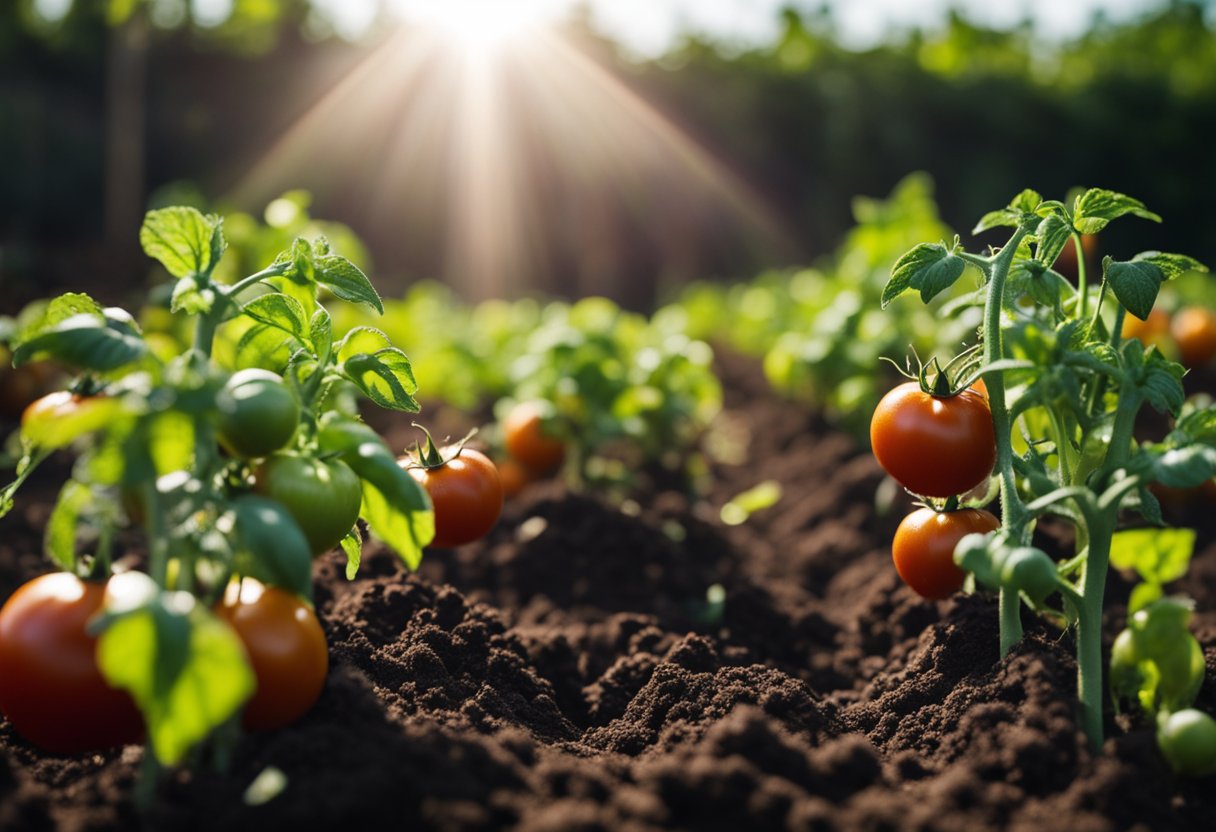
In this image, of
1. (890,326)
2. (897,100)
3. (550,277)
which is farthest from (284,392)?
(897,100)

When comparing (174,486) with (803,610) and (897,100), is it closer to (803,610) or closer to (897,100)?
(803,610)

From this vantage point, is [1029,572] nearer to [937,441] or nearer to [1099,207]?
[937,441]

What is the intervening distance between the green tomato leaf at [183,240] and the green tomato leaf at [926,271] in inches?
50.1

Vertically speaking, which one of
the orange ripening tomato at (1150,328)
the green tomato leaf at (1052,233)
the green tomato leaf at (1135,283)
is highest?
the orange ripening tomato at (1150,328)

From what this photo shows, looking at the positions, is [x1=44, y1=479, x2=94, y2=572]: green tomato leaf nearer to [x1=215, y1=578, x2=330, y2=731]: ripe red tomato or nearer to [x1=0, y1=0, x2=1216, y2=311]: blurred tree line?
[x1=215, y1=578, x2=330, y2=731]: ripe red tomato

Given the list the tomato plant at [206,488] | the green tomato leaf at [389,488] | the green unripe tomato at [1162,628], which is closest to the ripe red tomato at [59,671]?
the tomato plant at [206,488]

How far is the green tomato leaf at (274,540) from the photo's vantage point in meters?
1.49

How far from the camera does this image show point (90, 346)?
5.08 feet

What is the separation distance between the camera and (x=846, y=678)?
2.66 meters

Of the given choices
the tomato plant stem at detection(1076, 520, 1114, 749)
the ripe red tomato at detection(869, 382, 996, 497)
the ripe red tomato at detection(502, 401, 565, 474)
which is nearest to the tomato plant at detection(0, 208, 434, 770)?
the ripe red tomato at detection(869, 382, 996, 497)

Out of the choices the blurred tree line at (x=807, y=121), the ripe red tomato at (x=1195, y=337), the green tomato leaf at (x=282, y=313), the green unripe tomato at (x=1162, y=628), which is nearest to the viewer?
the green unripe tomato at (x=1162, y=628)

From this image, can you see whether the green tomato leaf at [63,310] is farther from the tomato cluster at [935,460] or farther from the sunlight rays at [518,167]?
the sunlight rays at [518,167]

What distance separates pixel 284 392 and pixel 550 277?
12.8m

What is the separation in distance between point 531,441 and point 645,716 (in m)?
1.90
